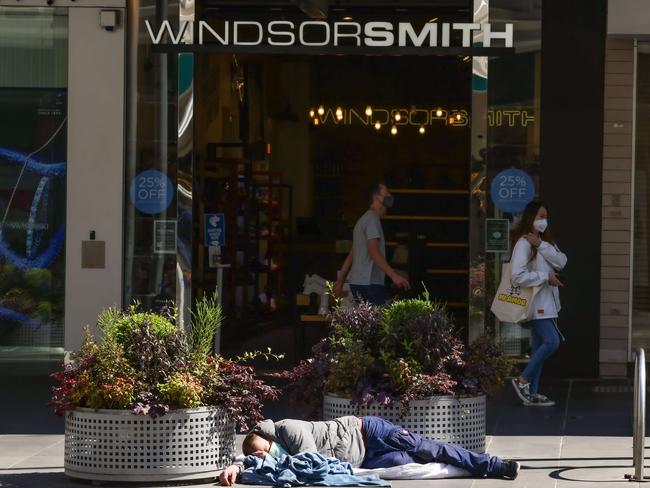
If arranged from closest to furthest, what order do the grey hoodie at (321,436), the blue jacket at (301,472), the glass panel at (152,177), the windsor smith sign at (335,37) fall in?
the blue jacket at (301,472)
the grey hoodie at (321,436)
the windsor smith sign at (335,37)
the glass panel at (152,177)

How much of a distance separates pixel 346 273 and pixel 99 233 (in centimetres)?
268

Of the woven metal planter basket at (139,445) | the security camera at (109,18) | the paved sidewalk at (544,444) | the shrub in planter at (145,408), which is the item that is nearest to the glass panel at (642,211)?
the paved sidewalk at (544,444)

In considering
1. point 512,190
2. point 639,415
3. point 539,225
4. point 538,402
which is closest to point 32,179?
point 512,190

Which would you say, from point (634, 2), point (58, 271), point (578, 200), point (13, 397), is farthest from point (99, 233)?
point (634, 2)

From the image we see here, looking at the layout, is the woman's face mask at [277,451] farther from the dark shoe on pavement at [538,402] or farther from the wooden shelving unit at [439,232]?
the wooden shelving unit at [439,232]

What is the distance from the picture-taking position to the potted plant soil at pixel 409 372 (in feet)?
31.1

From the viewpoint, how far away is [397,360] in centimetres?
954

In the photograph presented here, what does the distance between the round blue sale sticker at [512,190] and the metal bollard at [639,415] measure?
5484 millimetres

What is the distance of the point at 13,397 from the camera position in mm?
13273

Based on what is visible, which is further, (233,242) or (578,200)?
(233,242)

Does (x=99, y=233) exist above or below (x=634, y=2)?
below

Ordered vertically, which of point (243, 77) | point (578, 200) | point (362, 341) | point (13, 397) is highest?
point (243, 77)

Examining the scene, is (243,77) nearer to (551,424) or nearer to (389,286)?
(389,286)

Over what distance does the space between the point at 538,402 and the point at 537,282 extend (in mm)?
1133
